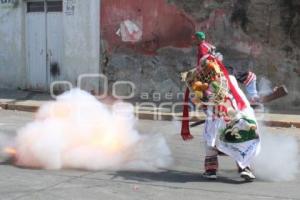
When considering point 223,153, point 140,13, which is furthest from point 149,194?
point 140,13

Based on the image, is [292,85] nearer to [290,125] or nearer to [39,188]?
[290,125]

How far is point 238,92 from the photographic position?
743 centimetres

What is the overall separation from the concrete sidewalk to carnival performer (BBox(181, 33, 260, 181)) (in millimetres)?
2899

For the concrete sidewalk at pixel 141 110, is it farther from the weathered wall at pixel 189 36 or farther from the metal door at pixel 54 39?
the weathered wall at pixel 189 36

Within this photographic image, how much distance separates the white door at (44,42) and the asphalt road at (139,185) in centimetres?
1014

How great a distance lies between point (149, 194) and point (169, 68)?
951cm

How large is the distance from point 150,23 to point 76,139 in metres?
8.45

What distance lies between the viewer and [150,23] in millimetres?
16250

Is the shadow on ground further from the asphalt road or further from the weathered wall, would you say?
the weathered wall

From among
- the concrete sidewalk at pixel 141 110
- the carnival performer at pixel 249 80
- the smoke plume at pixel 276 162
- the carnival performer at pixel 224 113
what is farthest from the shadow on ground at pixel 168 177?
the concrete sidewalk at pixel 141 110

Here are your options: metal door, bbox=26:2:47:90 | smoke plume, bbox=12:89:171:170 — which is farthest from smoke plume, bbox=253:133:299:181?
metal door, bbox=26:2:47:90

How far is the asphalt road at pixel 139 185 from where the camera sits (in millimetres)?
6770

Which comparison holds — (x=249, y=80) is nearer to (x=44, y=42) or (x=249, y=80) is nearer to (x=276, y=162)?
(x=276, y=162)

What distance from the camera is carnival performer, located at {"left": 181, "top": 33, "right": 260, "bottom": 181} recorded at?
731 cm
